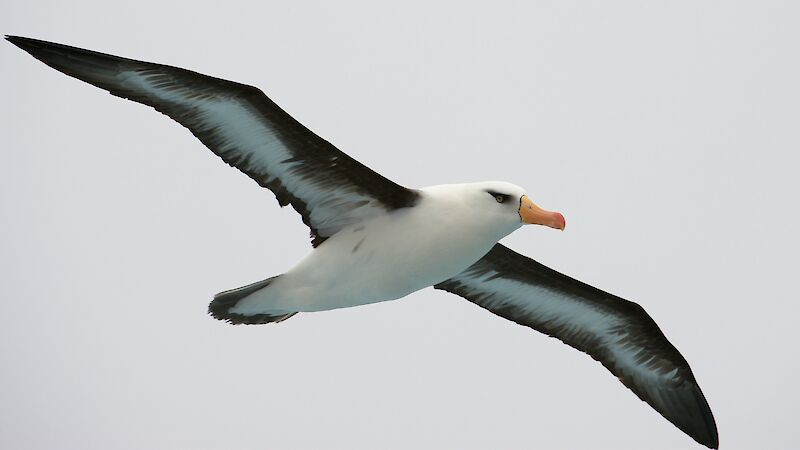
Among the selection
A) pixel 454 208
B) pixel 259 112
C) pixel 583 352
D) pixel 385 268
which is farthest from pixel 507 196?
pixel 583 352

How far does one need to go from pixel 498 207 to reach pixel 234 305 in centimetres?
243

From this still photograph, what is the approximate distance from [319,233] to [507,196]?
1.73 metres

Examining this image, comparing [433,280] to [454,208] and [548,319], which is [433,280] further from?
[548,319]

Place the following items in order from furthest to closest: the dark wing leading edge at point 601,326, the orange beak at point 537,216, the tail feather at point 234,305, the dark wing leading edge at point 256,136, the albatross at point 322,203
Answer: the dark wing leading edge at point 601,326 < the tail feather at point 234,305 < the orange beak at point 537,216 < the albatross at point 322,203 < the dark wing leading edge at point 256,136

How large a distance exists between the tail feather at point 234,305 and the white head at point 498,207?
1.77m

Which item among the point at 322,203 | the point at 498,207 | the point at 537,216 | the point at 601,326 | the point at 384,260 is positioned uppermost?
the point at 322,203

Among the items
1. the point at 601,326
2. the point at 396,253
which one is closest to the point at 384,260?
the point at 396,253

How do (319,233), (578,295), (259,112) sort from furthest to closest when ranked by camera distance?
1. (578,295)
2. (319,233)
3. (259,112)

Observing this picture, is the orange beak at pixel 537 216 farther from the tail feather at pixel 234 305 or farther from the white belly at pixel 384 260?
the tail feather at pixel 234 305

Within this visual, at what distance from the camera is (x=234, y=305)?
1048cm

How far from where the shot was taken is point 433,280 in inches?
408

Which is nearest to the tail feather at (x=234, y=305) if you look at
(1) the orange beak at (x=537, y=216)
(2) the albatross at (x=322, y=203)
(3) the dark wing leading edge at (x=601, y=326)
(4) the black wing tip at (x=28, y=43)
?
(2) the albatross at (x=322, y=203)

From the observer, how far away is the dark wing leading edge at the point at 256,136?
31.6ft

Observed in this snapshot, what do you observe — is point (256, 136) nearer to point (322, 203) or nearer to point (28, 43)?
point (322, 203)
